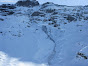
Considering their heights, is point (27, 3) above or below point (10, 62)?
above

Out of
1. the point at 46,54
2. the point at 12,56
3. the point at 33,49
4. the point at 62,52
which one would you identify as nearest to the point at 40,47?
the point at 33,49

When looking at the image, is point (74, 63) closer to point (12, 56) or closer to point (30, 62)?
point (30, 62)

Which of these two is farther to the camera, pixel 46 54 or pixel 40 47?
pixel 40 47

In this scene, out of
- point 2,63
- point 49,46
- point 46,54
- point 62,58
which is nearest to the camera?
point 2,63

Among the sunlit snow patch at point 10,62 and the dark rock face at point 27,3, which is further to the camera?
the dark rock face at point 27,3

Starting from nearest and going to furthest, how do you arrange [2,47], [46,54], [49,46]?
[46,54] < [2,47] < [49,46]

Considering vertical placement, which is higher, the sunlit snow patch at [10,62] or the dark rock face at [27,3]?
the dark rock face at [27,3]

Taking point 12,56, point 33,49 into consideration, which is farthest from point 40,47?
point 12,56

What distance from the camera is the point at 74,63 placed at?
20.6ft

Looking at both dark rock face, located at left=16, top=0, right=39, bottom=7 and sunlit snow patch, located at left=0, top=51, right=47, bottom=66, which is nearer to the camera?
sunlit snow patch, located at left=0, top=51, right=47, bottom=66

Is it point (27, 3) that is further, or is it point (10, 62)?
point (27, 3)

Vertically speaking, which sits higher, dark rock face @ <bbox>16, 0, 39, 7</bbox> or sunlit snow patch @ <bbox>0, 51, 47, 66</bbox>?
dark rock face @ <bbox>16, 0, 39, 7</bbox>

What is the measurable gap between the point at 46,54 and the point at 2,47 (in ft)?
11.0

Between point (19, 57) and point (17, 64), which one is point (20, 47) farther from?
point (17, 64)
